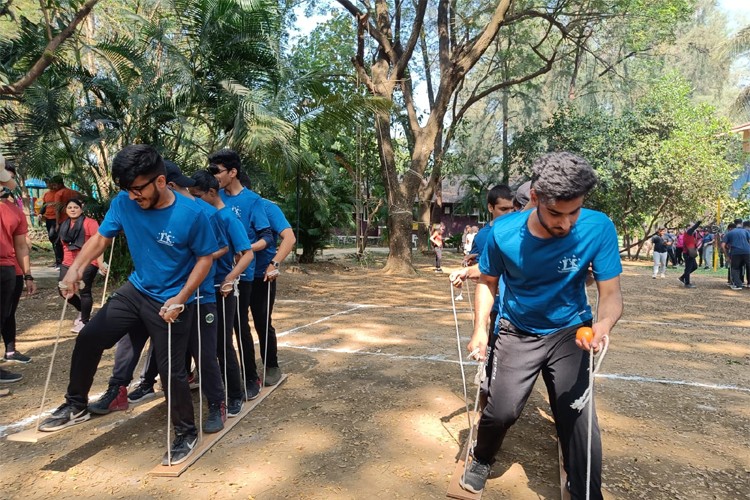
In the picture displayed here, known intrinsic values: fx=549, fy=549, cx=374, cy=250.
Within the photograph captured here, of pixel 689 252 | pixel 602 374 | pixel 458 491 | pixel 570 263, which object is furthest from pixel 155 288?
pixel 689 252

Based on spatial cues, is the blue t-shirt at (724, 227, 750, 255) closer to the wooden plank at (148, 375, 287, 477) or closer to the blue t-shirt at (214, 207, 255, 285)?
the wooden plank at (148, 375, 287, 477)

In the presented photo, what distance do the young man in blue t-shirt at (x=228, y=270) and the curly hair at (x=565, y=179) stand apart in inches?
92.8

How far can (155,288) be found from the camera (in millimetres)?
3428

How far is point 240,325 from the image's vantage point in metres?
4.65

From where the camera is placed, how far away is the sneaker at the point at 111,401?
391 cm

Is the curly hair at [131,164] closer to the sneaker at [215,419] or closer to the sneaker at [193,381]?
the sneaker at [215,419]

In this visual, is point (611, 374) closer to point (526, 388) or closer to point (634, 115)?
point (526, 388)

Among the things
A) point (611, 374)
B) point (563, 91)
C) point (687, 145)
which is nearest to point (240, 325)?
point (611, 374)

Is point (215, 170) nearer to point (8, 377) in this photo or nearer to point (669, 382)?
point (8, 377)

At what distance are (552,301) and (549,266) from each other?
7.8 inches

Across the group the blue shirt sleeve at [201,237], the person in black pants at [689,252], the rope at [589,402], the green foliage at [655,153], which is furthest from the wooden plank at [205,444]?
the green foliage at [655,153]

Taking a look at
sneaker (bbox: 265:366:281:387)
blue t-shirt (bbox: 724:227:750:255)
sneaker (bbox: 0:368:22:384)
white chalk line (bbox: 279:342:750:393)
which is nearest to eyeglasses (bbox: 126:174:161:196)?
sneaker (bbox: 265:366:281:387)

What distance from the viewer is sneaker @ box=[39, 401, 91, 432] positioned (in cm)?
334

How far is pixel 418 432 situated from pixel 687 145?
23.1 m
